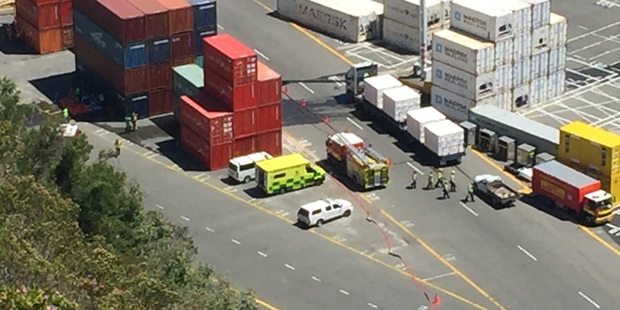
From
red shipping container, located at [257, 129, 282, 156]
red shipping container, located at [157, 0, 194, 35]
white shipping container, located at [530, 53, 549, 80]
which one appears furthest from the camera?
white shipping container, located at [530, 53, 549, 80]

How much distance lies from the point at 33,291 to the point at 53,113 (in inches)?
2599

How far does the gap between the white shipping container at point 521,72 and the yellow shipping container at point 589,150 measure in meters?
12.4

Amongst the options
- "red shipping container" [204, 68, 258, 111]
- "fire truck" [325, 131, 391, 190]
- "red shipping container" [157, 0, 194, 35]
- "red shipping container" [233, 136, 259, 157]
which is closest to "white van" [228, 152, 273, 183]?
"red shipping container" [233, 136, 259, 157]

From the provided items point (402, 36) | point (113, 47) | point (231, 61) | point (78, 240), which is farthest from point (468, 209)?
point (78, 240)

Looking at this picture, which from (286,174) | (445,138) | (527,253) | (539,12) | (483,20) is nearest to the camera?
(527,253)

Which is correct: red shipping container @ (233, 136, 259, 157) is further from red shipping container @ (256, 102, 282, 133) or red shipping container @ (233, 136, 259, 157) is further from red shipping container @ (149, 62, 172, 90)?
red shipping container @ (149, 62, 172, 90)

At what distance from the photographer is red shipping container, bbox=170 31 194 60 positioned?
12444 centimetres

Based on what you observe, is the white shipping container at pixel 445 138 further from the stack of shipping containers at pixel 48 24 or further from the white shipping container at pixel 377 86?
the stack of shipping containers at pixel 48 24

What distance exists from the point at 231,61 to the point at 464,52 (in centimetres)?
1943

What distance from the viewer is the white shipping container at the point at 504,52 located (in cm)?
12212

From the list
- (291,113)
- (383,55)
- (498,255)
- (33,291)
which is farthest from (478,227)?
(33,291)

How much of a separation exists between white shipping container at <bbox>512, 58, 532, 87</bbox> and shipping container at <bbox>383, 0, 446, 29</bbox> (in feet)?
48.0

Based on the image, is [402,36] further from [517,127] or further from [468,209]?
[468,209]

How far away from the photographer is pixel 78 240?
246 ft
